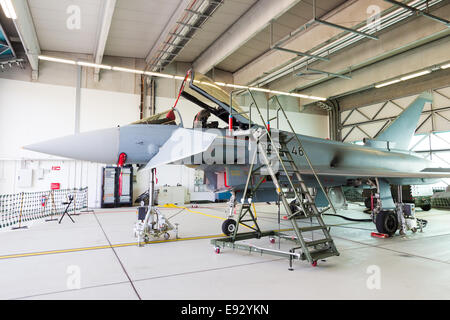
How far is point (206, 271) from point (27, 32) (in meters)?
11.2

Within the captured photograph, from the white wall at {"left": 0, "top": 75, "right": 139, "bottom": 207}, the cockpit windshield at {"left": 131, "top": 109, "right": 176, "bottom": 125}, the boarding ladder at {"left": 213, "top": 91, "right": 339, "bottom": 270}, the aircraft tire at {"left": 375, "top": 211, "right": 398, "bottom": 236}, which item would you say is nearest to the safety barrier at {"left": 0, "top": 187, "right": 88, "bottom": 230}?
the white wall at {"left": 0, "top": 75, "right": 139, "bottom": 207}

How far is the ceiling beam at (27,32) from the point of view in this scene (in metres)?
8.82

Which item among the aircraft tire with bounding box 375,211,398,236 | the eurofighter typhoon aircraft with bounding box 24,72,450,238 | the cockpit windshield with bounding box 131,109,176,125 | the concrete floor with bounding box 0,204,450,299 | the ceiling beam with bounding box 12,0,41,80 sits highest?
the ceiling beam with bounding box 12,0,41,80

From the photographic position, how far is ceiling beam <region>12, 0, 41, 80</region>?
347 inches

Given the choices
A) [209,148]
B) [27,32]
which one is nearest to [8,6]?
[27,32]

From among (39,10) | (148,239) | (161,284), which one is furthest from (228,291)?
(39,10)

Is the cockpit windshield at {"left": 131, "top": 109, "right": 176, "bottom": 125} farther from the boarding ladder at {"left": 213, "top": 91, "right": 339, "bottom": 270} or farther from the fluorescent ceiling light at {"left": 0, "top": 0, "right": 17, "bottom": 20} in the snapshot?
the fluorescent ceiling light at {"left": 0, "top": 0, "right": 17, "bottom": 20}

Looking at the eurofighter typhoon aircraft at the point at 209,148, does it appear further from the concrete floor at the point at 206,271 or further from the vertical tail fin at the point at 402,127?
the vertical tail fin at the point at 402,127

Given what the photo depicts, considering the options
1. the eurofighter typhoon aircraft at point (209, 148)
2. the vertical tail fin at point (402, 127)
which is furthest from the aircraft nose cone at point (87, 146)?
the vertical tail fin at point (402, 127)

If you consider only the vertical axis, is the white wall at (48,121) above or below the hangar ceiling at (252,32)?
below

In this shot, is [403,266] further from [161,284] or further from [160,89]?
[160,89]

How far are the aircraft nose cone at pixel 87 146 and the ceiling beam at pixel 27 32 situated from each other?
19.5 ft

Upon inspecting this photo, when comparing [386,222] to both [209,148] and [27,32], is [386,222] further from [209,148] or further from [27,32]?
[27,32]

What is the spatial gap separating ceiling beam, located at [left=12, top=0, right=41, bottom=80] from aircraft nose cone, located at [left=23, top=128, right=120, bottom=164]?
5.94m
